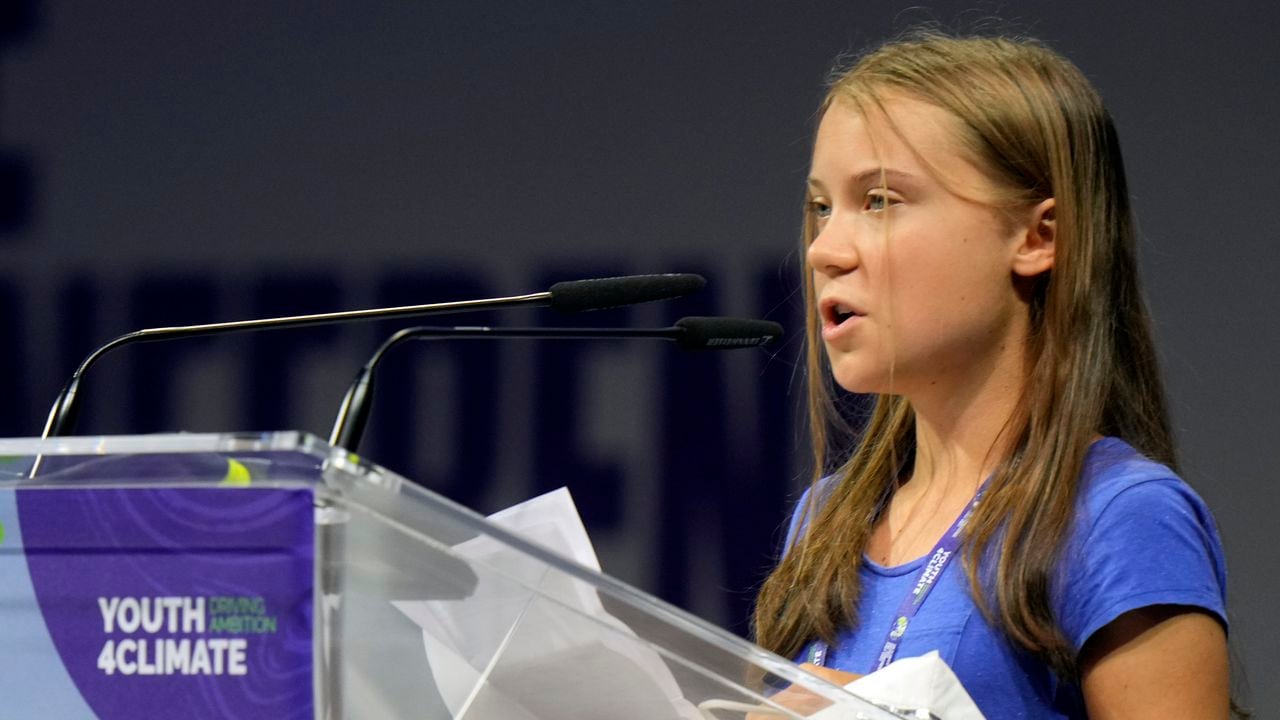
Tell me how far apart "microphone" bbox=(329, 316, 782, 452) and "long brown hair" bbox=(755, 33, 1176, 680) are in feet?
0.79

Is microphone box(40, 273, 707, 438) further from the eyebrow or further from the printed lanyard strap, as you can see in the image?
the printed lanyard strap

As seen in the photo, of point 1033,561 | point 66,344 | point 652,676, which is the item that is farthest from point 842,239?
point 66,344

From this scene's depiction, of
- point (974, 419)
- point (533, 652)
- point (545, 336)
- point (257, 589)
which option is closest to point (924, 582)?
point (974, 419)

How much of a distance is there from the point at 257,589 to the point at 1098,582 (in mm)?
674

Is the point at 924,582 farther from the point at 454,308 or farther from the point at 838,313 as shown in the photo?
the point at 454,308

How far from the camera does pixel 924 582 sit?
1.24 meters

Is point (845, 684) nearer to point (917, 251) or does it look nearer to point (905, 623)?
point (905, 623)

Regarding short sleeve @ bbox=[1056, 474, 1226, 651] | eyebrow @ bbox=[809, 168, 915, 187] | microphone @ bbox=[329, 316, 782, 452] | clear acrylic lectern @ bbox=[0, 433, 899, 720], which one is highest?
eyebrow @ bbox=[809, 168, 915, 187]

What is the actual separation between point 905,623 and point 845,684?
9.2 inches

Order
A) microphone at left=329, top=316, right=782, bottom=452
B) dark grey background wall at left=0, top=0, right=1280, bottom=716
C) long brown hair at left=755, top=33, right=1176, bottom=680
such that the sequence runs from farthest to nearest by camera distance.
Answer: dark grey background wall at left=0, top=0, right=1280, bottom=716 < long brown hair at left=755, top=33, right=1176, bottom=680 < microphone at left=329, top=316, right=782, bottom=452

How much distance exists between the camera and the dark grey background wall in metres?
2.82

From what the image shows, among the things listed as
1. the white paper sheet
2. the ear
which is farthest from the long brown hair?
the white paper sheet

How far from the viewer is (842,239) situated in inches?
49.1

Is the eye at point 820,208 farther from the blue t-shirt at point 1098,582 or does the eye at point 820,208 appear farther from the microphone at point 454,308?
the blue t-shirt at point 1098,582
